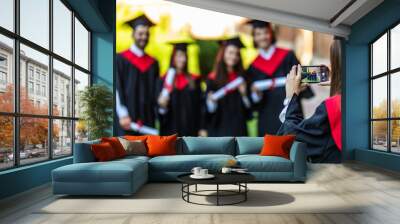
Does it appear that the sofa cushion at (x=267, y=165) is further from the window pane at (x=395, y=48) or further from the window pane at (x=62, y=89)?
the window pane at (x=395, y=48)

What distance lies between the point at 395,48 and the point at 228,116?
3779mm

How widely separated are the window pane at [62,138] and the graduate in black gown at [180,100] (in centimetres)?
203

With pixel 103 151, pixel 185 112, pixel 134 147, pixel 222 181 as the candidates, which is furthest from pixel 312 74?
pixel 103 151

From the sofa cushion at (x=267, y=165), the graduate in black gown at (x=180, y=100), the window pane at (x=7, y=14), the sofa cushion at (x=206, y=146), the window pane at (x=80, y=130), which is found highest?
the window pane at (x=7, y=14)

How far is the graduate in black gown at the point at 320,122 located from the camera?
27.0 ft

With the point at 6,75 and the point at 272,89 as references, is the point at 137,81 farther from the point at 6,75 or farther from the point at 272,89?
the point at 6,75

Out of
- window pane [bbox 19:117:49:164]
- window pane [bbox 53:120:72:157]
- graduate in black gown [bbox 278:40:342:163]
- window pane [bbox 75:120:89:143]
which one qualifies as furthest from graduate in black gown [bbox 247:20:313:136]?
window pane [bbox 19:117:49:164]

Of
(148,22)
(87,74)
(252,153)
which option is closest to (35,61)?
(87,74)

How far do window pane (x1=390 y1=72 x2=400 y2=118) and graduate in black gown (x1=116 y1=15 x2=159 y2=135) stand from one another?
5.05 m

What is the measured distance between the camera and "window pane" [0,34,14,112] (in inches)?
184

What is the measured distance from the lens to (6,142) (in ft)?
15.6

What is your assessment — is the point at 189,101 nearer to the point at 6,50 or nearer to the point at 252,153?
the point at 252,153

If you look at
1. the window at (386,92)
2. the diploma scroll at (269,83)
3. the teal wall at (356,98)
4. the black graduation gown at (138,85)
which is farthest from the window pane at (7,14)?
the teal wall at (356,98)

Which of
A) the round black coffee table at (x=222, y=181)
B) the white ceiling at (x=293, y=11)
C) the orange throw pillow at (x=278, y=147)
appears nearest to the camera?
the round black coffee table at (x=222, y=181)
